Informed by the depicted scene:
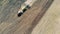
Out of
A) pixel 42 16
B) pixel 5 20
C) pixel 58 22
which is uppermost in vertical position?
pixel 5 20

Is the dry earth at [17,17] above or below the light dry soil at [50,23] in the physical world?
above

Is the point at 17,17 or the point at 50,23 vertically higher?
the point at 17,17

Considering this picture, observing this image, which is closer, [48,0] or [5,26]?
[5,26]

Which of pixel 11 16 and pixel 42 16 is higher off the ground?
pixel 11 16

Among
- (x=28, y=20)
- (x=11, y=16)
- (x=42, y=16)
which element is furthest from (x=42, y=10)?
(x=11, y=16)

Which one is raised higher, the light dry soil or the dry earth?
the dry earth

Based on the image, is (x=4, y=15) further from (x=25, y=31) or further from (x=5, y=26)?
(x=25, y=31)

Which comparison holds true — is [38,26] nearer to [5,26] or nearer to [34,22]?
[34,22]

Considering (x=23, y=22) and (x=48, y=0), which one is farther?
(x=48, y=0)

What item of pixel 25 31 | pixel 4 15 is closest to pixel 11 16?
pixel 4 15
